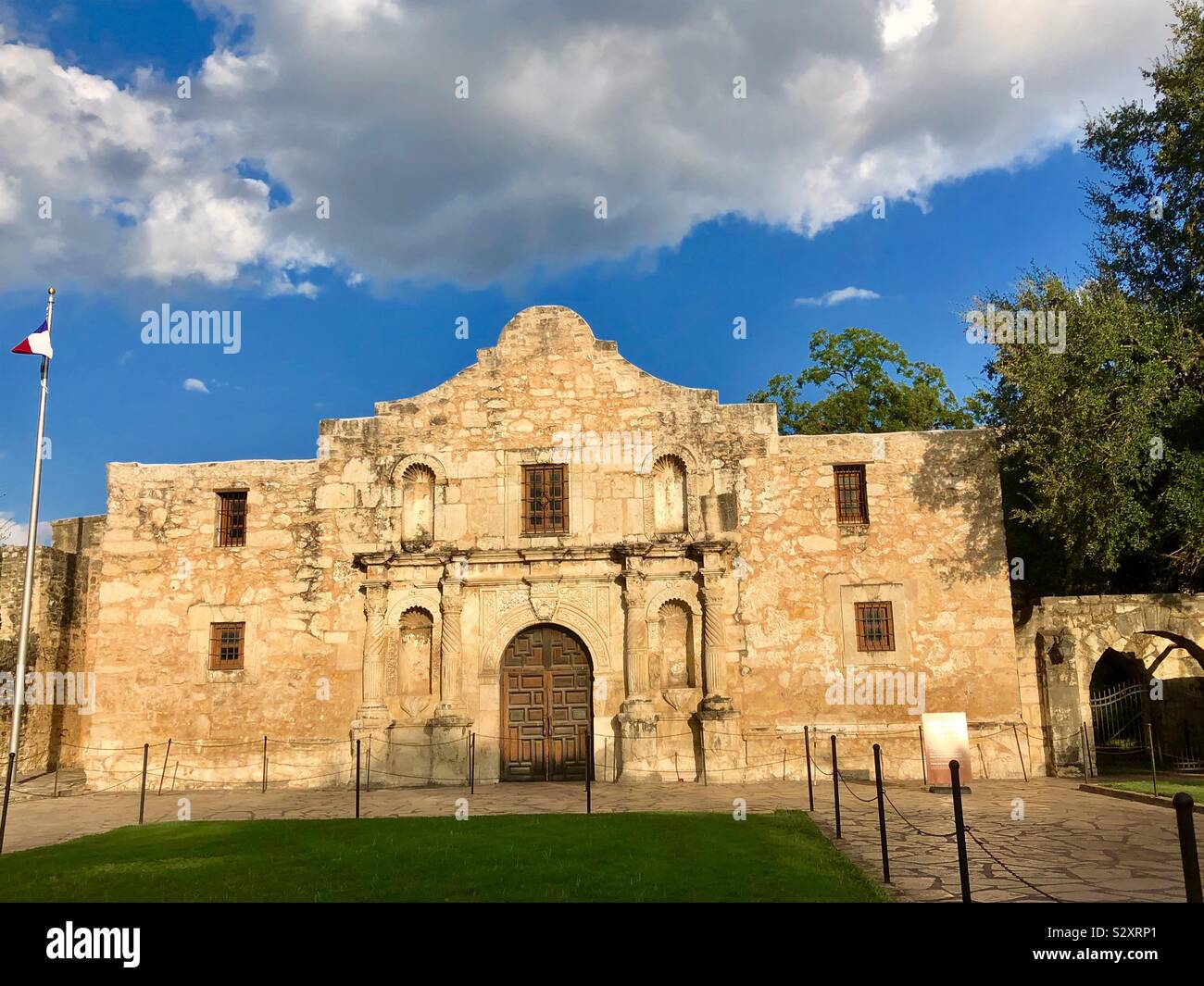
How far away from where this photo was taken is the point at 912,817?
12.5 meters

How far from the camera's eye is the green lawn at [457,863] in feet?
25.7

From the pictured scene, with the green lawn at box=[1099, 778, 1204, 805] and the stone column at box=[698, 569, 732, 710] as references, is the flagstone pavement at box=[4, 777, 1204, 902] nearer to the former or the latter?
the green lawn at box=[1099, 778, 1204, 805]

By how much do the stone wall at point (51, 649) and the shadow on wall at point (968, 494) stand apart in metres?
17.7

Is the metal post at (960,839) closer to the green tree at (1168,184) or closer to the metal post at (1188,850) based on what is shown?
the metal post at (1188,850)

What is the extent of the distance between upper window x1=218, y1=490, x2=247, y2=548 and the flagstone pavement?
4911mm

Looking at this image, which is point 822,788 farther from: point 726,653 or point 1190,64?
point 1190,64

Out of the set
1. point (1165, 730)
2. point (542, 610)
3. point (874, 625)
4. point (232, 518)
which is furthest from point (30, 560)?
point (1165, 730)

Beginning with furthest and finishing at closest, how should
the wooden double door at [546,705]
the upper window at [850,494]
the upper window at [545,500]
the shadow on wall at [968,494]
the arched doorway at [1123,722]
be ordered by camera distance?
1. the arched doorway at [1123,722]
2. the upper window at [545,500]
3. the upper window at [850,494]
4. the shadow on wall at [968,494]
5. the wooden double door at [546,705]

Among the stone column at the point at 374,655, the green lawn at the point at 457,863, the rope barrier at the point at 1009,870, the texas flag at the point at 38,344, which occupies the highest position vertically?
the texas flag at the point at 38,344

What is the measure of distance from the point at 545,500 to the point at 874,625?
6.66 metres

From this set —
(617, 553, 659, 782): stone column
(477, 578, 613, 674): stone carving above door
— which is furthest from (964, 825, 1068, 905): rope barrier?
(477, 578, 613, 674): stone carving above door

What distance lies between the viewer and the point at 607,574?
59.4 feet

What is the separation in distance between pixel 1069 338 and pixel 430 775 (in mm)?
14179

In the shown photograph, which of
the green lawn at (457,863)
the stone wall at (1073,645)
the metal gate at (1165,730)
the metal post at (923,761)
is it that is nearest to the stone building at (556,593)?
the metal post at (923,761)
